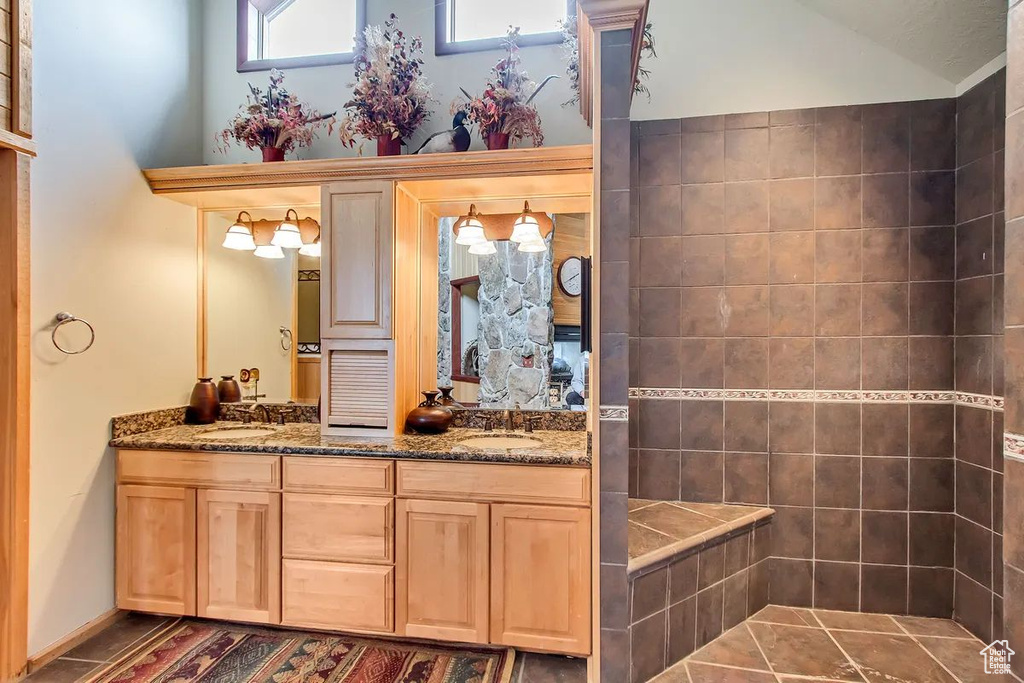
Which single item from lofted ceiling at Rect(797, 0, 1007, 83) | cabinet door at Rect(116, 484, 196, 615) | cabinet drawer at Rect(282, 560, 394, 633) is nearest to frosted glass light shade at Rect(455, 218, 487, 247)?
cabinet drawer at Rect(282, 560, 394, 633)

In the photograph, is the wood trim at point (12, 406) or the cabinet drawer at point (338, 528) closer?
the wood trim at point (12, 406)

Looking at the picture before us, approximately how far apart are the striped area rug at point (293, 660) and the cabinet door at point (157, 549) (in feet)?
0.53

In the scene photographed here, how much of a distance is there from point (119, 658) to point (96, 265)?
62.1 inches

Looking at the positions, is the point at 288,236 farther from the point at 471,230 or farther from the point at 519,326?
the point at 519,326

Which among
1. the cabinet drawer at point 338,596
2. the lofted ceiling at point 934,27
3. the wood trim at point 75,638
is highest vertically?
the lofted ceiling at point 934,27

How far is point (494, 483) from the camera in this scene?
196 cm

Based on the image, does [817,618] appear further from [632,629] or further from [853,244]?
[853,244]

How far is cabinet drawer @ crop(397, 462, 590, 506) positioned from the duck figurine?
1.42 metres

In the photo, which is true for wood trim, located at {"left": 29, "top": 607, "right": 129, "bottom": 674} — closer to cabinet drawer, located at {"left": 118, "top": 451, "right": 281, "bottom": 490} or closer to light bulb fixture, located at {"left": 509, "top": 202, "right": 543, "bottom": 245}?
cabinet drawer, located at {"left": 118, "top": 451, "right": 281, "bottom": 490}

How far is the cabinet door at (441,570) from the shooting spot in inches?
77.2

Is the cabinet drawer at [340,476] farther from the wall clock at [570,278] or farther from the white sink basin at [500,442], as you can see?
the wall clock at [570,278]

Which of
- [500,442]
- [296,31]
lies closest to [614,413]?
[500,442]

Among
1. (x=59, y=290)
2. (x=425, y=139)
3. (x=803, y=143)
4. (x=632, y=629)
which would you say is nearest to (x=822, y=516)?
(x=632, y=629)

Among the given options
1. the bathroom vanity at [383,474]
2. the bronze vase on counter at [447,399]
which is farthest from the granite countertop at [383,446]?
the bronze vase on counter at [447,399]
